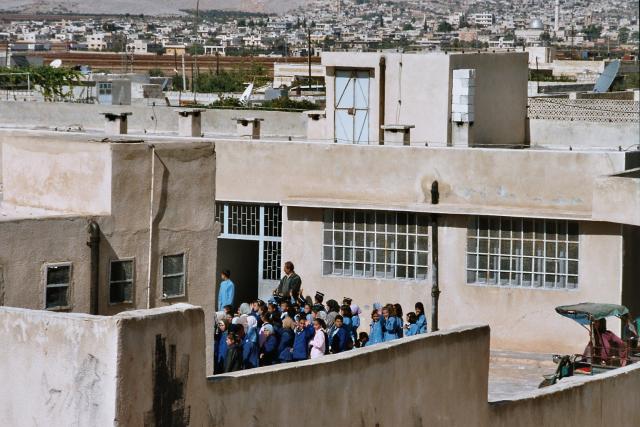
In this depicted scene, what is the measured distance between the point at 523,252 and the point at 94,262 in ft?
33.8

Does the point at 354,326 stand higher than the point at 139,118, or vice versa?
the point at 139,118

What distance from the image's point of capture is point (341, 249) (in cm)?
2375

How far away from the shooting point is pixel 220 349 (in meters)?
15.3

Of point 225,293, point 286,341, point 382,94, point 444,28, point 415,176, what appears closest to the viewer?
point 286,341

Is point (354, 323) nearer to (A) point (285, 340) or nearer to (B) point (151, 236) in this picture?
(A) point (285, 340)

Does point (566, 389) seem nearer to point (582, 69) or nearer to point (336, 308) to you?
point (336, 308)

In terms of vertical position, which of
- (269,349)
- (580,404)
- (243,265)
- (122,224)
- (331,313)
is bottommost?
(580,404)

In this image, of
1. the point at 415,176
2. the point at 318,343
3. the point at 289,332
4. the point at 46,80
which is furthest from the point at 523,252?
the point at 46,80

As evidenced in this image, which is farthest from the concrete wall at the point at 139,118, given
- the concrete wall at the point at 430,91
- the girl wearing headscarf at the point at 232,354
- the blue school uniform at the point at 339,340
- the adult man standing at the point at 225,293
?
the girl wearing headscarf at the point at 232,354

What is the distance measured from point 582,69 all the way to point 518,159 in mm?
47843

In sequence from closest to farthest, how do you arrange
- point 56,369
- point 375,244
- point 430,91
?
point 56,369
point 375,244
point 430,91

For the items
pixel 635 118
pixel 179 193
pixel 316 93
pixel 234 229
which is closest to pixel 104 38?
pixel 316 93

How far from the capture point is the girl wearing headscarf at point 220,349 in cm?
1501

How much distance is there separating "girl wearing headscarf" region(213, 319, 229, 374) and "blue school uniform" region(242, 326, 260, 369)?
0.24 meters
